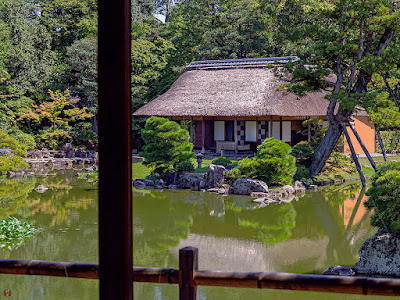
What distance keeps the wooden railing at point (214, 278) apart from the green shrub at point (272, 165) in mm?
8141

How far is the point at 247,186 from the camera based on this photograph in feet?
32.2

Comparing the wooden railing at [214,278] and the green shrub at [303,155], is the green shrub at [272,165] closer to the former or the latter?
the green shrub at [303,155]

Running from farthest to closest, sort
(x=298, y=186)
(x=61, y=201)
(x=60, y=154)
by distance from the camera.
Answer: (x=60, y=154), (x=298, y=186), (x=61, y=201)

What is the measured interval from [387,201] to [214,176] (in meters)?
5.68

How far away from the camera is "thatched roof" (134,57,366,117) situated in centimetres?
1318

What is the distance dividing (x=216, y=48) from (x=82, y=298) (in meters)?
13.8

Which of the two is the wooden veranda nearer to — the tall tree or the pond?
the pond

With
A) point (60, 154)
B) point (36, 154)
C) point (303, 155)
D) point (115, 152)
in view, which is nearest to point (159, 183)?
point (303, 155)

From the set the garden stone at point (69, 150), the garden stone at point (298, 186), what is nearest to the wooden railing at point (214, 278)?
the garden stone at point (298, 186)

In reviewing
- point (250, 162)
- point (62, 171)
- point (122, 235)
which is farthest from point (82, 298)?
point (62, 171)

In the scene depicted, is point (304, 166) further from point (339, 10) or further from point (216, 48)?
point (216, 48)

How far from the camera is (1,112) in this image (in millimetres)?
15359

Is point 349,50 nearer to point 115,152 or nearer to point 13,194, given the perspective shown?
point 13,194

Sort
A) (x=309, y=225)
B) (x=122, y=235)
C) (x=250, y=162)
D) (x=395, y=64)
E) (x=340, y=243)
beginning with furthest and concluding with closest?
(x=250, y=162)
(x=395, y=64)
(x=309, y=225)
(x=340, y=243)
(x=122, y=235)
